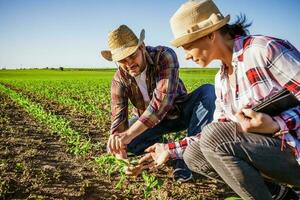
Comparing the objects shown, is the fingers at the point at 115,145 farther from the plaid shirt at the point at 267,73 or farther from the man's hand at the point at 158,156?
the plaid shirt at the point at 267,73

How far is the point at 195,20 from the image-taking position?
261 centimetres

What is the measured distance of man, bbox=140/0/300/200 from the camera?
2.36 metres

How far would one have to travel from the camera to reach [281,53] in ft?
7.64

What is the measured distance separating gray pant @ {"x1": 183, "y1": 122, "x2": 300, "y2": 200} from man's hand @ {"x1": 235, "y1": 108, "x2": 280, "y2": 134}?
0.36ft

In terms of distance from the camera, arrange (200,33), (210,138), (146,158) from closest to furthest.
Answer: (200,33)
(210,138)
(146,158)

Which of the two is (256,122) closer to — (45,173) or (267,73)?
(267,73)

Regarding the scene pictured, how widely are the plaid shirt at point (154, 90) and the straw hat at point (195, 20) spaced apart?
49.2 inches

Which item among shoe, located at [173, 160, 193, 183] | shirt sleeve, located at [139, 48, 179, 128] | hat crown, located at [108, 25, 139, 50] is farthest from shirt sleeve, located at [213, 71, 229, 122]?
hat crown, located at [108, 25, 139, 50]

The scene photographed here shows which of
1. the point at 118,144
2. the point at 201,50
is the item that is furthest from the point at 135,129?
the point at 201,50

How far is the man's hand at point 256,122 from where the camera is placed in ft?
7.62

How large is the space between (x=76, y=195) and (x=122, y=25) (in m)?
1.79

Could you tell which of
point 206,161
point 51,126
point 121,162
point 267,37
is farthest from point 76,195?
point 51,126

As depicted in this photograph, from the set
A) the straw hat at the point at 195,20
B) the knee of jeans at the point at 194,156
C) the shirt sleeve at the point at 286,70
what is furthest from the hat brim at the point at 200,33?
the knee of jeans at the point at 194,156

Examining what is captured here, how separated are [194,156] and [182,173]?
3.34ft
